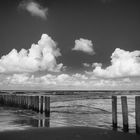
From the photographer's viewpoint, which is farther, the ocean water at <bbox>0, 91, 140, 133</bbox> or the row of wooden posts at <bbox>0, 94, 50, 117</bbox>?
the row of wooden posts at <bbox>0, 94, 50, 117</bbox>

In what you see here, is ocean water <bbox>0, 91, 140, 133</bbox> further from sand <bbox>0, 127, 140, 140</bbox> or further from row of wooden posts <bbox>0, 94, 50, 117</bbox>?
sand <bbox>0, 127, 140, 140</bbox>

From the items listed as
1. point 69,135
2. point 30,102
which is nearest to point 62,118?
point 30,102

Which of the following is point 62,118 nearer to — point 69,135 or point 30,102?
point 30,102

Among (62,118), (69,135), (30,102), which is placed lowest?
(62,118)

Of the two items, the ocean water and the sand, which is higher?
the sand

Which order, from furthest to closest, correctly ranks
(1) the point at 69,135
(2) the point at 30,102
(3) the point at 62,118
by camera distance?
(2) the point at 30,102, (3) the point at 62,118, (1) the point at 69,135

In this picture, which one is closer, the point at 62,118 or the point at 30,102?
the point at 62,118

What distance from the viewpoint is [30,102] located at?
1939cm

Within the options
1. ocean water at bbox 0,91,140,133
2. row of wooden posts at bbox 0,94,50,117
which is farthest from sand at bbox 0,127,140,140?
row of wooden posts at bbox 0,94,50,117

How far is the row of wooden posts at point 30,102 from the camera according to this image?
1572 centimetres

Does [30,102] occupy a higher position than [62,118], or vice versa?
[30,102]

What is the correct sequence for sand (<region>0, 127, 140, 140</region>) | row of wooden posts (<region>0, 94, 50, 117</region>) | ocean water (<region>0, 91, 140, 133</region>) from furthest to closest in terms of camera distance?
row of wooden posts (<region>0, 94, 50, 117</region>) → ocean water (<region>0, 91, 140, 133</region>) → sand (<region>0, 127, 140, 140</region>)

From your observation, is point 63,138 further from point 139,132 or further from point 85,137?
point 139,132

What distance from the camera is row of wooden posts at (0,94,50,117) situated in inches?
619
